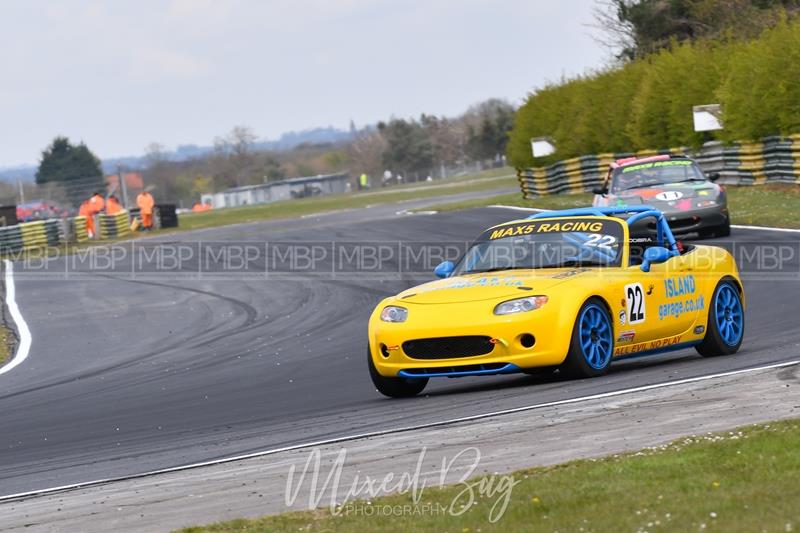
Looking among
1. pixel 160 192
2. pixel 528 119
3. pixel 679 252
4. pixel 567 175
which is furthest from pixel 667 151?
Result: pixel 160 192

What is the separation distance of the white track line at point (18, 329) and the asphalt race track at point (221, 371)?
17 cm

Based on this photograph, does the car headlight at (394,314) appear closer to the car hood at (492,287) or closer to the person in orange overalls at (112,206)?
the car hood at (492,287)

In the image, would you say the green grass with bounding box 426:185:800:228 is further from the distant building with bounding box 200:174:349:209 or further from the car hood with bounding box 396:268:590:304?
the distant building with bounding box 200:174:349:209

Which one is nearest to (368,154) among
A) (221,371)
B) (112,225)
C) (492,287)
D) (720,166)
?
(112,225)

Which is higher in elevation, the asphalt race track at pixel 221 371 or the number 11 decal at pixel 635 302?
the number 11 decal at pixel 635 302

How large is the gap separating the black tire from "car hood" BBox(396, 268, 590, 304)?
0.59 metres

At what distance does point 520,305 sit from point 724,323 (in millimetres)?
2546

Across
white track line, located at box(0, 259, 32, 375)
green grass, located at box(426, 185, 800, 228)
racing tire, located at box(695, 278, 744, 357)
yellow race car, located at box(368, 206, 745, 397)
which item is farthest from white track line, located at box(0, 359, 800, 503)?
green grass, located at box(426, 185, 800, 228)

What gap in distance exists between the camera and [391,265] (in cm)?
2403

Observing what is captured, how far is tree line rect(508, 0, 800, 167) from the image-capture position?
3180 centimetres

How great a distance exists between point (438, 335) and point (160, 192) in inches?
5127

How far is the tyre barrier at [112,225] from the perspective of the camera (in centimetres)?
4491

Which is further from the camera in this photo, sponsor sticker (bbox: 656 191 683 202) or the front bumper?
sponsor sticker (bbox: 656 191 683 202)

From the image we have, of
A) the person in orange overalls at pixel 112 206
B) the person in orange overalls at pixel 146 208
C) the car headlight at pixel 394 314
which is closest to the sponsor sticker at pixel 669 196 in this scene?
the car headlight at pixel 394 314
